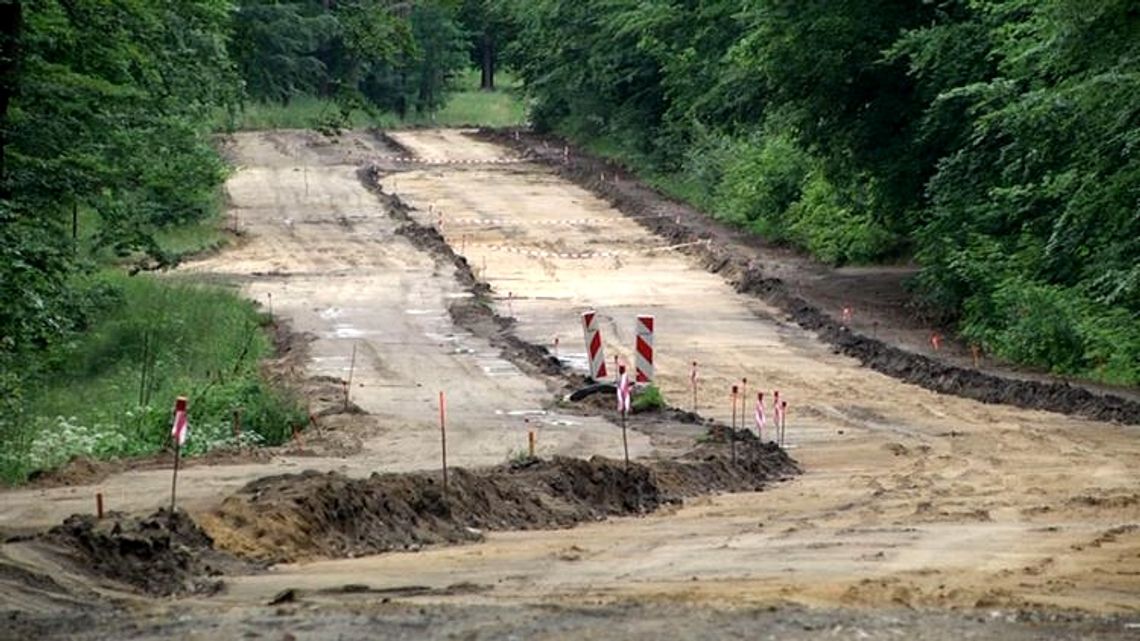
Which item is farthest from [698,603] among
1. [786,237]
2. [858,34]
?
[786,237]

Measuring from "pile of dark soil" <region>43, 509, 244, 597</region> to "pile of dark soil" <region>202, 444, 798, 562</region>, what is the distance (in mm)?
642

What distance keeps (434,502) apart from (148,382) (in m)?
12.0

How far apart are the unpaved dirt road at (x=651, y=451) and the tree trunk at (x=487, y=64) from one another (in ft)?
206

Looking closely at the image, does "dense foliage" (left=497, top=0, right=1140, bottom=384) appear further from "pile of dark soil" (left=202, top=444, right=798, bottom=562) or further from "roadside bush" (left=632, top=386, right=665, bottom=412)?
"pile of dark soil" (left=202, top=444, right=798, bottom=562)

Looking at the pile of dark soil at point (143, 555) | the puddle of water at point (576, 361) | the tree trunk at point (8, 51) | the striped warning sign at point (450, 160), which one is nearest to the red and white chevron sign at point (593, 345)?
the puddle of water at point (576, 361)

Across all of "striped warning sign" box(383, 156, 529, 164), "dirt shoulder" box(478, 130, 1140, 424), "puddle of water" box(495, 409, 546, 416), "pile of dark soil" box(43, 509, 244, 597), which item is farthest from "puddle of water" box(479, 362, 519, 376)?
"striped warning sign" box(383, 156, 529, 164)

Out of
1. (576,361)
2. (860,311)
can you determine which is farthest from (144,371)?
(860,311)

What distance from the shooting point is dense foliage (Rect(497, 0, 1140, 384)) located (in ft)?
88.9

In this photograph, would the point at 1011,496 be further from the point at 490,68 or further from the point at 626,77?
the point at 490,68

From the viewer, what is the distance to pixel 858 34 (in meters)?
39.3

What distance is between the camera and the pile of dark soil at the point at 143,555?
13.6 m

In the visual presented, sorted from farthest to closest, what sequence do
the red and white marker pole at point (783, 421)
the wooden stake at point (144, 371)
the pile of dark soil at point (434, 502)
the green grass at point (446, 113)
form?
1. the green grass at point (446, 113)
2. the wooden stake at point (144, 371)
3. the red and white marker pole at point (783, 421)
4. the pile of dark soil at point (434, 502)

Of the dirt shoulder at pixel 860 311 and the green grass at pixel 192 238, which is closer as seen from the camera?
the dirt shoulder at pixel 860 311

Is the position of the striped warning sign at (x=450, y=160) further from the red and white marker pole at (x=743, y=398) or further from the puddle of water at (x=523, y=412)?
the puddle of water at (x=523, y=412)
